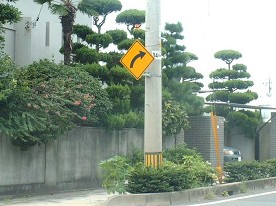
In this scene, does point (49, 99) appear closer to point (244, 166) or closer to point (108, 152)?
point (108, 152)

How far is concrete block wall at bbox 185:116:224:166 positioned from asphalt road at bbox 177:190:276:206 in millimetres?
8450

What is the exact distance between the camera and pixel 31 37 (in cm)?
2336

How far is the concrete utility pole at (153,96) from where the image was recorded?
14.5 m

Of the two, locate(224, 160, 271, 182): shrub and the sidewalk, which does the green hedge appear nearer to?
locate(224, 160, 271, 182): shrub

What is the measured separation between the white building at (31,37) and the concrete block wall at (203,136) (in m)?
7.14

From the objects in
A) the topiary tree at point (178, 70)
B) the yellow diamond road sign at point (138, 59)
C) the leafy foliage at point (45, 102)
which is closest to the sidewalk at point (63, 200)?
the leafy foliage at point (45, 102)

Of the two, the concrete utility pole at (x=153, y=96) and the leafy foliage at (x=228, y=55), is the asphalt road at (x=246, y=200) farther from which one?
the leafy foliage at (x=228, y=55)

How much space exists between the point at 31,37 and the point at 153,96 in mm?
10353

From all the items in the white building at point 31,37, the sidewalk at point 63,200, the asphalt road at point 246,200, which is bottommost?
the asphalt road at point 246,200

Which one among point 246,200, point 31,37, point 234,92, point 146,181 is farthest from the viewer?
point 234,92

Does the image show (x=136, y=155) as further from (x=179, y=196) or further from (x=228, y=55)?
(x=228, y=55)

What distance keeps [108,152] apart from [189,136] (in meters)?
7.83

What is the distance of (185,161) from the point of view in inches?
640

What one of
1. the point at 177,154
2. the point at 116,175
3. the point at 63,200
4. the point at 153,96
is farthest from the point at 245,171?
the point at 63,200
